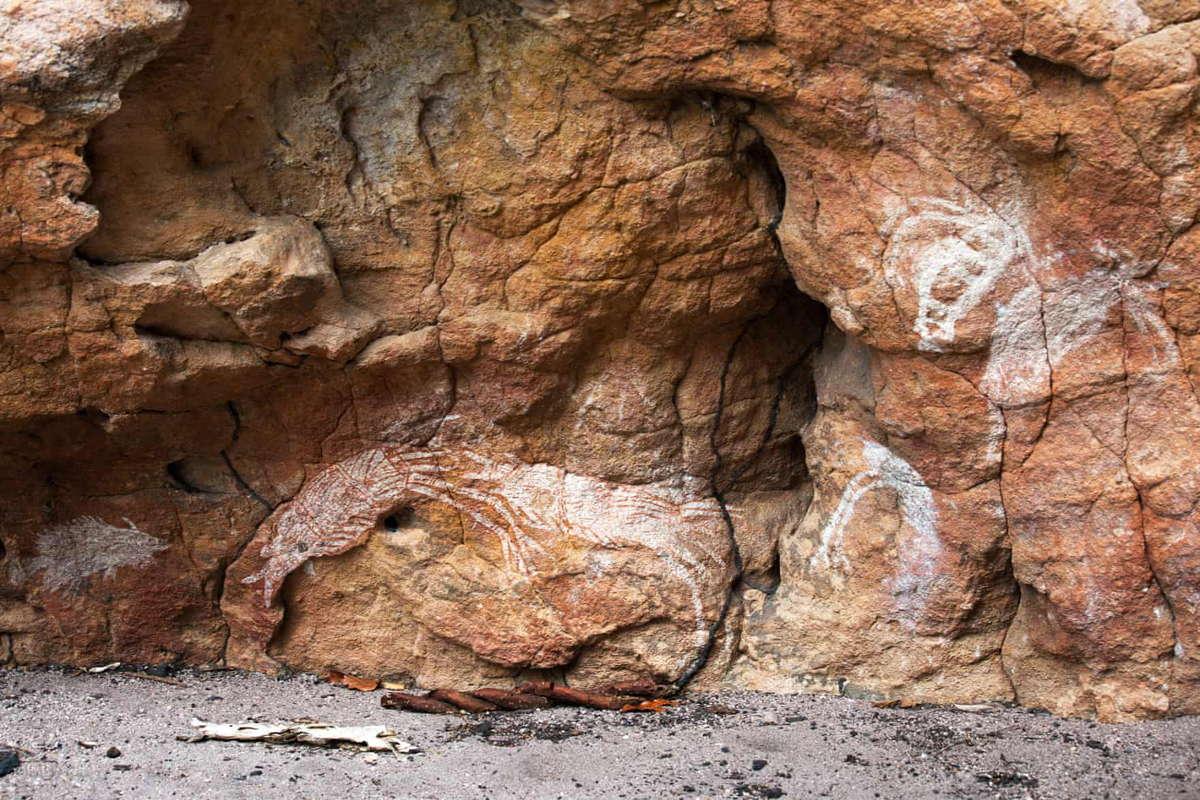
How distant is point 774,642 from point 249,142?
2329mm

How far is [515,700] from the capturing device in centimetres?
383

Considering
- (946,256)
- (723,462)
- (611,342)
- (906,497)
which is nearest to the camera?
(946,256)

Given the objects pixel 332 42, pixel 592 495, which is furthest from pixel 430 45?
pixel 592 495

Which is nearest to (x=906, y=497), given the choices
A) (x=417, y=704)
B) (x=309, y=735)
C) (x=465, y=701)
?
(x=465, y=701)

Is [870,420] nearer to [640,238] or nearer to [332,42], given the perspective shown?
[640,238]

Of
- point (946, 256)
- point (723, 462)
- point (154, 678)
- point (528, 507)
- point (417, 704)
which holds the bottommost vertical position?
point (154, 678)

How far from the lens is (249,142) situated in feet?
11.6

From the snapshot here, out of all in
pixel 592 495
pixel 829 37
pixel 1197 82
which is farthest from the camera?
pixel 592 495

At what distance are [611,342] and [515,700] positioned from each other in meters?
1.22

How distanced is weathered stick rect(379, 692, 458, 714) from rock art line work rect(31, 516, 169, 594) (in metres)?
1.00

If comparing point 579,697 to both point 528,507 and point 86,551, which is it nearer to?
point 528,507

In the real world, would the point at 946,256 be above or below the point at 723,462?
above

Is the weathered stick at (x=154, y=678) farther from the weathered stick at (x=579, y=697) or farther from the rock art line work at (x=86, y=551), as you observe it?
the weathered stick at (x=579, y=697)

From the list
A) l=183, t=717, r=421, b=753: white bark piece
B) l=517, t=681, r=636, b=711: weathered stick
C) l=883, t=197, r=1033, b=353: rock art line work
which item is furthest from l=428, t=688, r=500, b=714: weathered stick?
l=883, t=197, r=1033, b=353: rock art line work
